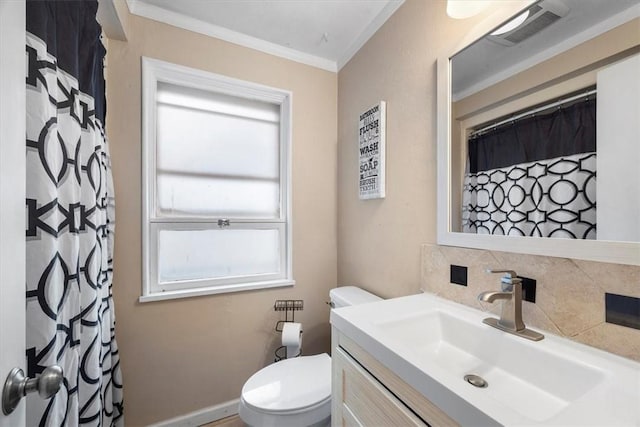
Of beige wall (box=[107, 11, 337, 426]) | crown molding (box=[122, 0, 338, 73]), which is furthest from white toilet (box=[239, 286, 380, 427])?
crown molding (box=[122, 0, 338, 73])

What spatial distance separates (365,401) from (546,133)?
0.97m

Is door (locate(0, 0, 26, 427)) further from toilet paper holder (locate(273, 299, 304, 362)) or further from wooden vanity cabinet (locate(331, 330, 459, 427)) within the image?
toilet paper holder (locate(273, 299, 304, 362))

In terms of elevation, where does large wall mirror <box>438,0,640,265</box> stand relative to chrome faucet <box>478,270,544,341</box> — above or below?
above

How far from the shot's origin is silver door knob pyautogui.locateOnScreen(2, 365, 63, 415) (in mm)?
427

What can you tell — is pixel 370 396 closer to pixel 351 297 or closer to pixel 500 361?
pixel 500 361

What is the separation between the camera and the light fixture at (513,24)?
2.71 feet

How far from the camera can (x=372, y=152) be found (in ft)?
4.85

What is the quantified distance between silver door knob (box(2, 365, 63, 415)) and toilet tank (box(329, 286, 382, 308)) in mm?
1124

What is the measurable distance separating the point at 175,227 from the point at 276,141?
859 millimetres

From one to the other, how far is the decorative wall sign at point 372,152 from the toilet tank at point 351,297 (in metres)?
0.56

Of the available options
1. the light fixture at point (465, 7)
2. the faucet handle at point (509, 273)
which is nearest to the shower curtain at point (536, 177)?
the faucet handle at point (509, 273)

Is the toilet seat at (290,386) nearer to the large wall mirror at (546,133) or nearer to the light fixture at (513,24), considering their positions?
the large wall mirror at (546,133)

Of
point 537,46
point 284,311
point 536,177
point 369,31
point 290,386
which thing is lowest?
point 290,386

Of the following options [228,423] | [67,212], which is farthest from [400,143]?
[228,423]
